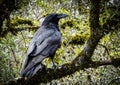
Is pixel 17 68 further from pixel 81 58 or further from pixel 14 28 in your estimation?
pixel 81 58

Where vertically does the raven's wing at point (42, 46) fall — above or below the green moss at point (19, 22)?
below

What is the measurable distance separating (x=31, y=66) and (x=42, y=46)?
0.60 m

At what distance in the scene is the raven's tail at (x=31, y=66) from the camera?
391 centimetres

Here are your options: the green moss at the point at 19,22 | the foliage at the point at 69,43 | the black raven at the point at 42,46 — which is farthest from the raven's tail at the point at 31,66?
the green moss at the point at 19,22

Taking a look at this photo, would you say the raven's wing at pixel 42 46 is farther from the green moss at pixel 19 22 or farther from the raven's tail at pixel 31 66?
the green moss at pixel 19 22

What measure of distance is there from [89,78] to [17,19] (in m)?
1.77

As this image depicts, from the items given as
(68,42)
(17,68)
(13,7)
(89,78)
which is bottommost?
(89,78)

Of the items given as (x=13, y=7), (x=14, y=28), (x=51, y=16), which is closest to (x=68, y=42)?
(x=51, y=16)

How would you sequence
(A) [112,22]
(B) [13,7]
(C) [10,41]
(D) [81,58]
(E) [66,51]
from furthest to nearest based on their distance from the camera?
(E) [66,51] → (C) [10,41] → (B) [13,7] → (A) [112,22] → (D) [81,58]

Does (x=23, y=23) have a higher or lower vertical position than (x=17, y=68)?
higher

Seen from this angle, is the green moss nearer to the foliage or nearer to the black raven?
the foliage

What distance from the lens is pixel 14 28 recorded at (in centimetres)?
523

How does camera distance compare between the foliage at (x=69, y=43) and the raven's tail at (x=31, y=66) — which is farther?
the foliage at (x=69, y=43)

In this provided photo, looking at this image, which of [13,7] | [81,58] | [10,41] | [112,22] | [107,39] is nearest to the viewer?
[81,58]
